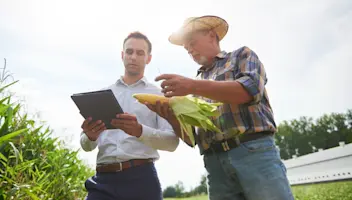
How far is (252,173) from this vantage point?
1818mm

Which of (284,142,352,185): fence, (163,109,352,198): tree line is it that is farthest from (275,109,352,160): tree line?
(284,142,352,185): fence

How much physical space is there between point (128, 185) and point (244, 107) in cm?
108

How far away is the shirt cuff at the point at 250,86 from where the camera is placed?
177cm

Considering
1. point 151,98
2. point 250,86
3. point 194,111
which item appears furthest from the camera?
point 151,98

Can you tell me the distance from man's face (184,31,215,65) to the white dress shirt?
0.63 metres

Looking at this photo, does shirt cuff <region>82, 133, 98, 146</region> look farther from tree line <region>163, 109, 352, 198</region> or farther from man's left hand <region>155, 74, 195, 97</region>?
tree line <region>163, 109, 352, 198</region>

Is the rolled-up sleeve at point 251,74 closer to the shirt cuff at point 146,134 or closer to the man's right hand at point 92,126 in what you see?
the shirt cuff at point 146,134

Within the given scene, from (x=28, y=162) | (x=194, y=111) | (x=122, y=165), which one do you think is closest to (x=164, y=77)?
(x=194, y=111)

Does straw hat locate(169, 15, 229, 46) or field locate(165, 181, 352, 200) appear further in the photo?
field locate(165, 181, 352, 200)

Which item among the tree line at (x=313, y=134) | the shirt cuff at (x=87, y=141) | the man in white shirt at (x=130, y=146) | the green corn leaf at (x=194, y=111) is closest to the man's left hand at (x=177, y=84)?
the green corn leaf at (x=194, y=111)

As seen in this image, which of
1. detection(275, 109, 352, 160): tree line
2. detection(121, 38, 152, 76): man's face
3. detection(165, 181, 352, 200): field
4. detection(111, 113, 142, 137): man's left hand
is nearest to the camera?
detection(111, 113, 142, 137): man's left hand

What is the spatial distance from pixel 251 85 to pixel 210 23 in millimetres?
764

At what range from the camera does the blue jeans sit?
69.7 inches

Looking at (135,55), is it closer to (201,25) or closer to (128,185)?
(201,25)
